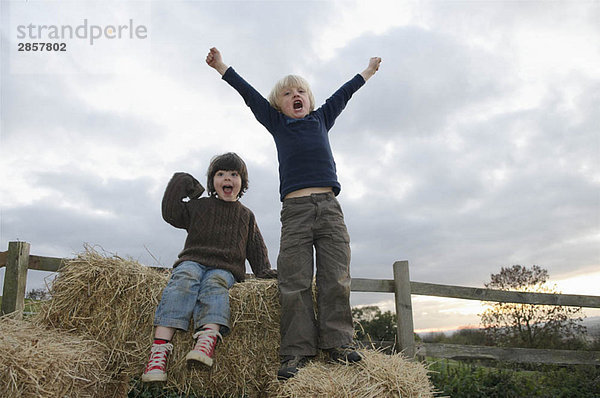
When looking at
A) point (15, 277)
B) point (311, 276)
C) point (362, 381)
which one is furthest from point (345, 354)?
point (15, 277)

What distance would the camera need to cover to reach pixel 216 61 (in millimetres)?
3223

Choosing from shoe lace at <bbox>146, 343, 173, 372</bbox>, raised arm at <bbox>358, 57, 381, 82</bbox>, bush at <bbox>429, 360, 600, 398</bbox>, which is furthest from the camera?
bush at <bbox>429, 360, 600, 398</bbox>

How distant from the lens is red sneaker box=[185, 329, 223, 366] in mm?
2471

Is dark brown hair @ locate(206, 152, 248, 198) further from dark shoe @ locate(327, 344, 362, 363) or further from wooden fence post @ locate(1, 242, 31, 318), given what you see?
wooden fence post @ locate(1, 242, 31, 318)

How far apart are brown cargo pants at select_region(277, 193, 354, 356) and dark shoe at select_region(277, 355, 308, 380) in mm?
31

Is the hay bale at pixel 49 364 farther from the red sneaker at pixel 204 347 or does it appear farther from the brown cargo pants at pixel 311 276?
the brown cargo pants at pixel 311 276

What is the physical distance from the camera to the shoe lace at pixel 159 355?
101 inches

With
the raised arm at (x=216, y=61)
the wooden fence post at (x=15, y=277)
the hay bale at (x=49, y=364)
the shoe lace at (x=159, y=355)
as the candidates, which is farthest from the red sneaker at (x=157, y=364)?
the wooden fence post at (x=15, y=277)

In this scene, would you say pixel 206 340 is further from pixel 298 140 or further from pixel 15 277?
pixel 15 277

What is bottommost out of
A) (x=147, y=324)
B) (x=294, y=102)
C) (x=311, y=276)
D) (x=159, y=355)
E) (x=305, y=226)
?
(x=159, y=355)

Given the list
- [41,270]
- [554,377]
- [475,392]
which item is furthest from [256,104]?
[554,377]

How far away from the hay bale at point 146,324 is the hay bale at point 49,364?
11 cm

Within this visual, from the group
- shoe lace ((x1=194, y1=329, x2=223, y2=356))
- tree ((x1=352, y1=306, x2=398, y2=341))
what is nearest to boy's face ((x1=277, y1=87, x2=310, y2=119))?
shoe lace ((x1=194, y1=329, x2=223, y2=356))

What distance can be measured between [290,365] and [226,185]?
1.42 m
